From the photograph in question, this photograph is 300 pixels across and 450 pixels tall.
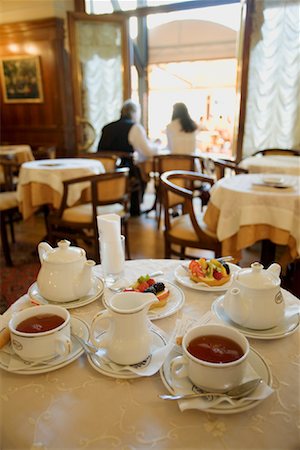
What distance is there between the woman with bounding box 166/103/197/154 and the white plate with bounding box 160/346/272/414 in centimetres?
423

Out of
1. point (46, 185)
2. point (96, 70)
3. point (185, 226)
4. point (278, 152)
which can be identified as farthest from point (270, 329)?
point (96, 70)

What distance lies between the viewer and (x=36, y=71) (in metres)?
5.53

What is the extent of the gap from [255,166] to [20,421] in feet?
10.6

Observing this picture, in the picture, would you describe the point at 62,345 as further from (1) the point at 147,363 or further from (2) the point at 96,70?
(2) the point at 96,70

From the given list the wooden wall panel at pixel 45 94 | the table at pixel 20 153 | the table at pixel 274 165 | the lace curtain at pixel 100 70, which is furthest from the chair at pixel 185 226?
the wooden wall panel at pixel 45 94

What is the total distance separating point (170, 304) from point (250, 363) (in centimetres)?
27

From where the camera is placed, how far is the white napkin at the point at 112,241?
39.4 inches

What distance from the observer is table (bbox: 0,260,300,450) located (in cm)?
54

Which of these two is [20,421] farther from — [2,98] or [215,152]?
[215,152]

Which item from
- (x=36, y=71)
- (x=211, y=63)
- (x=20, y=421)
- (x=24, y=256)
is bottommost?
(x=24, y=256)

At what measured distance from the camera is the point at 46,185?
296 centimetres

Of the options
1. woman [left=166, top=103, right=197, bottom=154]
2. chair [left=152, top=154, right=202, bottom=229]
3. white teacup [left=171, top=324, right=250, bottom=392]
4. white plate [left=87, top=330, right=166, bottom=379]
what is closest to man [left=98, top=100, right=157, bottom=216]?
chair [left=152, top=154, right=202, bottom=229]

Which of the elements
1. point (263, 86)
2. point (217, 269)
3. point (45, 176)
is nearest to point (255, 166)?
point (263, 86)

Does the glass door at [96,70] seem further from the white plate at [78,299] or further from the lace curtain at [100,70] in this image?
the white plate at [78,299]
